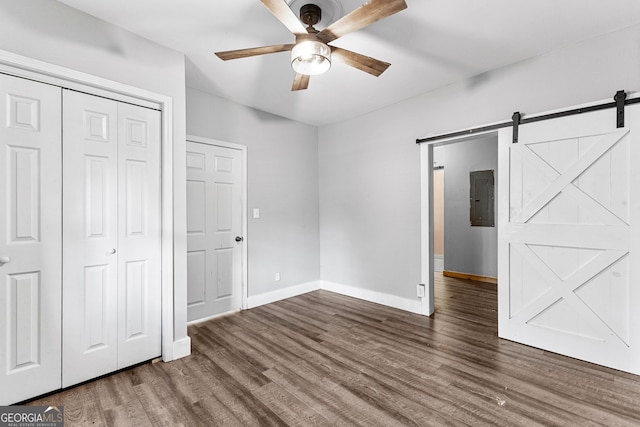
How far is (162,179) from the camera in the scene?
8.20 feet

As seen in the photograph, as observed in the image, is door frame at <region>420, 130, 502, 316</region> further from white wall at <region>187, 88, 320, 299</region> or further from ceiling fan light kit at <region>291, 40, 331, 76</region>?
ceiling fan light kit at <region>291, 40, 331, 76</region>

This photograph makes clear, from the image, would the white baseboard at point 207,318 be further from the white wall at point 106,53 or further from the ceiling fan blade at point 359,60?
the ceiling fan blade at point 359,60

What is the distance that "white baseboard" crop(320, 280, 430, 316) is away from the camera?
141 inches

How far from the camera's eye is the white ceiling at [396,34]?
6.63ft

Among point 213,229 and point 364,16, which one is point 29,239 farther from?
point 364,16

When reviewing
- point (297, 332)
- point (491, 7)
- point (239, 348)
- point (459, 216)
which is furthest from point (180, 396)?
point (459, 216)

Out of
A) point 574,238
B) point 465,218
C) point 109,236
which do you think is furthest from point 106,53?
point 465,218

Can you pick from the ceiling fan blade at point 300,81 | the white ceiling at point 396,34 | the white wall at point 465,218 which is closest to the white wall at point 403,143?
the white ceiling at point 396,34

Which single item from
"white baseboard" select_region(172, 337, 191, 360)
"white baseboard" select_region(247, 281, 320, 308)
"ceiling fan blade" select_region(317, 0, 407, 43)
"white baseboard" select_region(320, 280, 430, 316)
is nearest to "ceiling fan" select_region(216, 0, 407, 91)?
"ceiling fan blade" select_region(317, 0, 407, 43)

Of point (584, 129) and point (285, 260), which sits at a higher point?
point (584, 129)

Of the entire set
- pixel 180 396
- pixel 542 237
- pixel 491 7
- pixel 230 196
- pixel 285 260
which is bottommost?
pixel 180 396

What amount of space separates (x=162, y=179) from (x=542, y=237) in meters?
3.37

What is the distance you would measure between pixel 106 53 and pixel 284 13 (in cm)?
152

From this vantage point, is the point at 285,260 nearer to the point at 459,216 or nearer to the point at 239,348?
the point at 239,348
